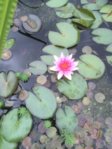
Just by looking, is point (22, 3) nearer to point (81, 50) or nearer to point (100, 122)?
point (81, 50)

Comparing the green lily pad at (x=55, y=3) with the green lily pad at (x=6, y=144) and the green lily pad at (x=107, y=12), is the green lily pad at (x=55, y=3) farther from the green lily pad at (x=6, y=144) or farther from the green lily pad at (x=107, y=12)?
the green lily pad at (x=6, y=144)

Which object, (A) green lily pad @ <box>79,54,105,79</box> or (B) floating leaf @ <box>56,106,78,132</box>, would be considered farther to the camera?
(A) green lily pad @ <box>79,54,105,79</box>

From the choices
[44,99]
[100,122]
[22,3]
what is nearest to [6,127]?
[44,99]

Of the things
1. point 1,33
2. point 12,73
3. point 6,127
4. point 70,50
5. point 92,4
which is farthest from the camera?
point 92,4

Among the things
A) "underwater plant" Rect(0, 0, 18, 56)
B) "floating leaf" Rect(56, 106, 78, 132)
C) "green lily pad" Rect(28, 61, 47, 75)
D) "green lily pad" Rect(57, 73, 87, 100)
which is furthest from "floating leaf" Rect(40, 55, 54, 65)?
"underwater plant" Rect(0, 0, 18, 56)

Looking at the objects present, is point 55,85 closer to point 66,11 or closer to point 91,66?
point 91,66

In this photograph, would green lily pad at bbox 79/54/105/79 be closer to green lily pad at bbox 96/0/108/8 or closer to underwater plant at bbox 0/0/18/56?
green lily pad at bbox 96/0/108/8

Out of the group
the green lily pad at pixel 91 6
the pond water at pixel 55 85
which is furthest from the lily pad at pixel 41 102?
the green lily pad at pixel 91 6
